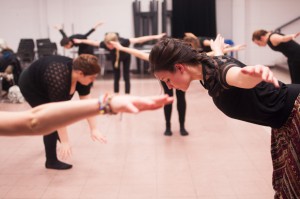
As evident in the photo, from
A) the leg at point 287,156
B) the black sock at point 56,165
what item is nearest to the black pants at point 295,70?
the black sock at point 56,165

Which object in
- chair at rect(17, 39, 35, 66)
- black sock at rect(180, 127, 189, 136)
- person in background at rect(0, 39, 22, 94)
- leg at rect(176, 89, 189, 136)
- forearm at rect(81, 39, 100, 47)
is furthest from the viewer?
chair at rect(17, 39, 35, 66)

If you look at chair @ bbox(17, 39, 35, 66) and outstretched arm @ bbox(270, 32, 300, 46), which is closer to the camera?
outstretched arm @ bbox(270, 32, 300, 46)

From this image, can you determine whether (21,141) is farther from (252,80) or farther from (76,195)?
(252,80)

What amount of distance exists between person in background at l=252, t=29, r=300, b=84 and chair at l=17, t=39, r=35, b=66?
20.2ft

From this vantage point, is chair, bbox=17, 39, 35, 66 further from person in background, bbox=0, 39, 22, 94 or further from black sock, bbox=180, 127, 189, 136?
black sock, bbox=180, 127, 189, 136

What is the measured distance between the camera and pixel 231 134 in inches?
193

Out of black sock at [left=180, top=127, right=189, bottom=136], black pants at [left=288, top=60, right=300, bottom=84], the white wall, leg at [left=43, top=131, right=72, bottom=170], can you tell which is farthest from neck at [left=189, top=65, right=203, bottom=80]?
the white wall

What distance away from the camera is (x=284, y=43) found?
5.30 metres

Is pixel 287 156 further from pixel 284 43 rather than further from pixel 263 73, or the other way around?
pixel 284 43

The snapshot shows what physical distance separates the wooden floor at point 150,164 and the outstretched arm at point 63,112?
2.16 meters

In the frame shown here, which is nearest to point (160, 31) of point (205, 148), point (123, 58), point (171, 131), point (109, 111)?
point (123, 58)

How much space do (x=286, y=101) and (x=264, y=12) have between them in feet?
29.1

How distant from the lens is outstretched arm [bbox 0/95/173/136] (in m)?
1.19

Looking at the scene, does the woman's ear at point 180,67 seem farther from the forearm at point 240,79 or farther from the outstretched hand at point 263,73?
the outstretched hand at point 263,73
